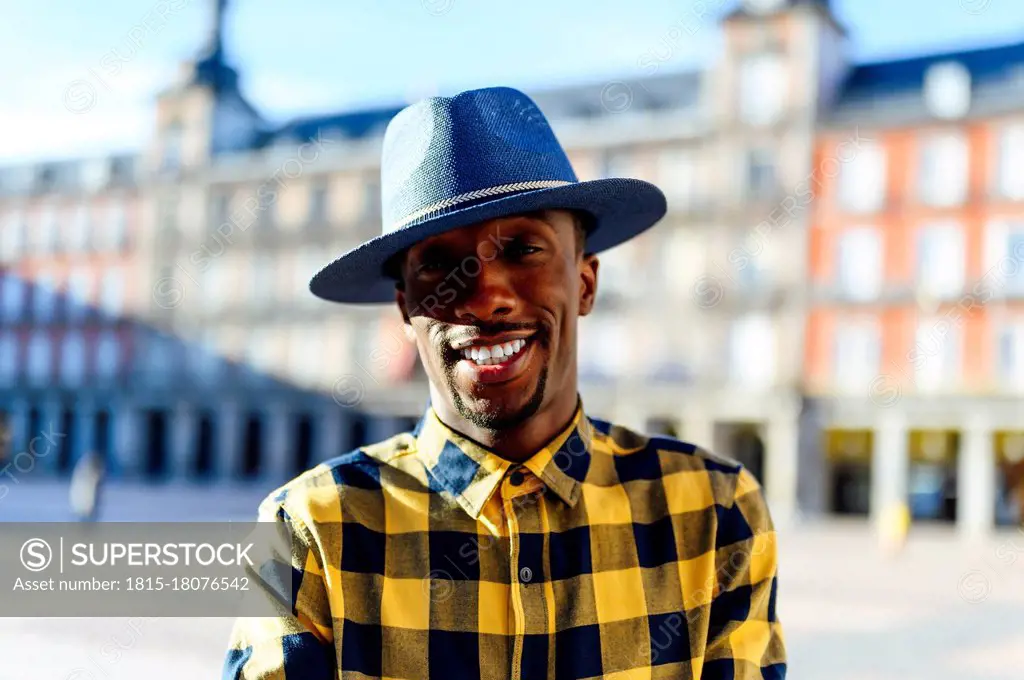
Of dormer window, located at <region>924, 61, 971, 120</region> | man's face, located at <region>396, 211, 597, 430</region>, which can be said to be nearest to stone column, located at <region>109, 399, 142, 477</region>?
dormer window, located at <region>924, 61, 971, 120</region>

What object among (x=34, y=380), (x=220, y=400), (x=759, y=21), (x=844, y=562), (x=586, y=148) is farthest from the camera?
(x=34, y=380)

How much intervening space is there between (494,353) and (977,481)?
24.9 meters

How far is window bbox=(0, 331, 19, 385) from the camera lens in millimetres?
38438

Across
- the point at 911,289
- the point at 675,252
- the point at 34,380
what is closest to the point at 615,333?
the point at 675,252

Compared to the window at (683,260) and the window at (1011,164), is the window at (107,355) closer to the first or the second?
the window at (683,260)

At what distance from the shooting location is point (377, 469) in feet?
6.08

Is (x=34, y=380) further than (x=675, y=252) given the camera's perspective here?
Yes

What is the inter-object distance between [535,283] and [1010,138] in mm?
26399

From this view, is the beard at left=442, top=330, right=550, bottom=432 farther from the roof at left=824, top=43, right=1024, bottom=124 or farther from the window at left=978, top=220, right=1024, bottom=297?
the roof at left=824, top=43, right=1024, bottom=124

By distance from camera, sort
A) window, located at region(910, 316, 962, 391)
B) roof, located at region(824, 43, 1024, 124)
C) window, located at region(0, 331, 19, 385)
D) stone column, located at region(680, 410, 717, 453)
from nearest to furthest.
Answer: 1. window, located at region(910, 316, 962, 391)
2. roof, located at region(824, 43, 1024, 124)
3. stone column, located at region(680, 410, 717, 453)
4. window, located at region(0, 331, 19, 385)

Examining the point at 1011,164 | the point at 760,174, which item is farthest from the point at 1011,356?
the point at 760,174

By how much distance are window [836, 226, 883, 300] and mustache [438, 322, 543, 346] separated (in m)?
25.5

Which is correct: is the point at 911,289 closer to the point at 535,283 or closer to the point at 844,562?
the point at 844,562

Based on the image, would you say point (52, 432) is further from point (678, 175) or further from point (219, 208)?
point (678, 175)
